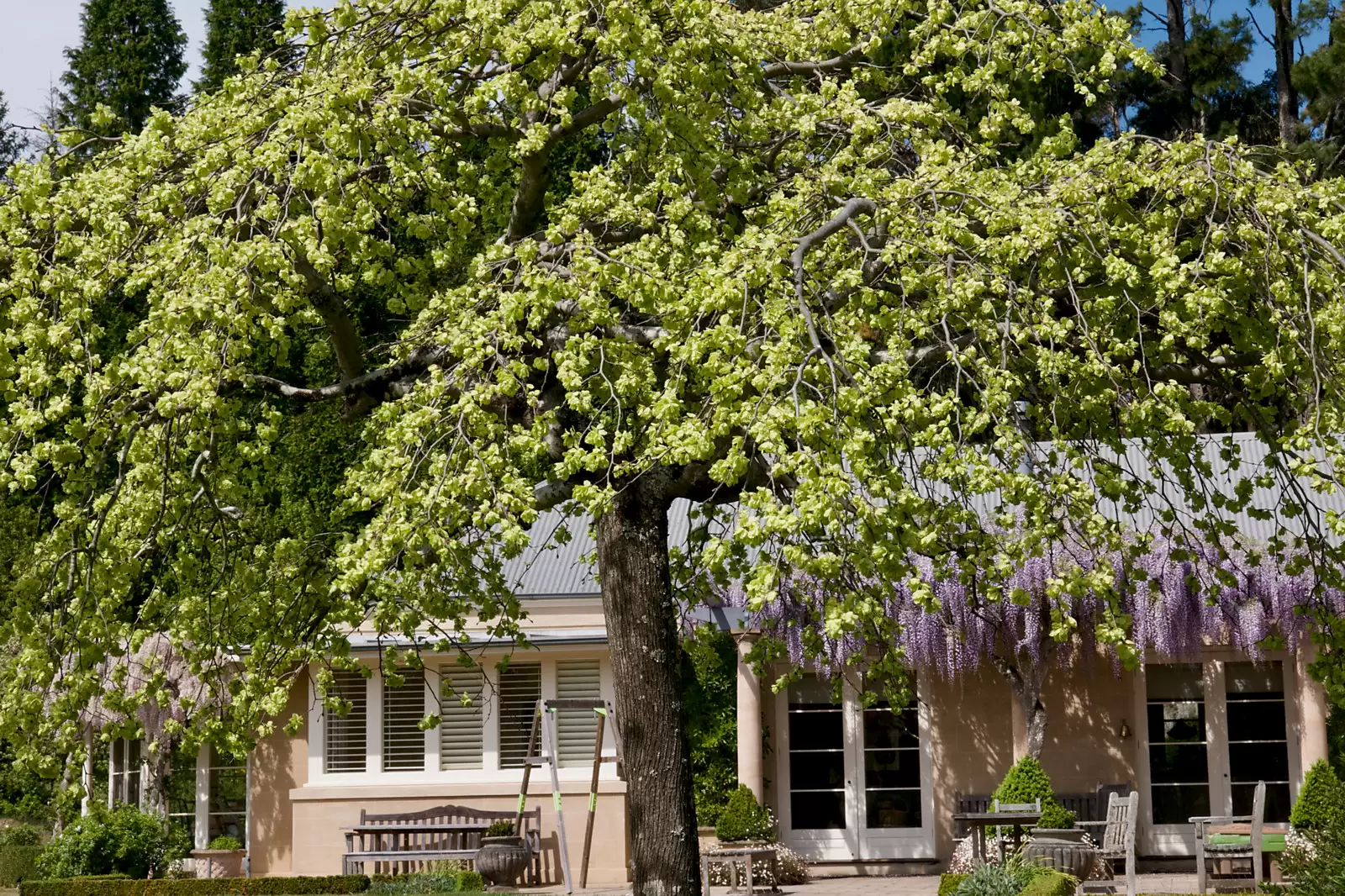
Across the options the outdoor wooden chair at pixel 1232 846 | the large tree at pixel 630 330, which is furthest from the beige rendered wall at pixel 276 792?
the outdoor wooden chair at pixel 1232 846

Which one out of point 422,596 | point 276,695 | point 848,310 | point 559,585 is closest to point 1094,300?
point 848,310

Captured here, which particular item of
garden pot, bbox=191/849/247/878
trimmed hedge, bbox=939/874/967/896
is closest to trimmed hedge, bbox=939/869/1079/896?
trimmed hedge, bbox=939/874/967/896

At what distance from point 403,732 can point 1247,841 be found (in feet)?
29.6

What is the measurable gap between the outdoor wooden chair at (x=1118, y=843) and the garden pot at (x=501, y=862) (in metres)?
5.49

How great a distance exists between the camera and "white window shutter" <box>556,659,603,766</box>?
17.4 m

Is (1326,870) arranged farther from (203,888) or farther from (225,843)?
(225,843)

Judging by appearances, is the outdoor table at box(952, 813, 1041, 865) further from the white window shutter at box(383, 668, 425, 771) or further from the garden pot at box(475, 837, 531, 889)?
the white window shutter at box(383, 668, 425, 771)

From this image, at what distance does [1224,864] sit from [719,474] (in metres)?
11.1

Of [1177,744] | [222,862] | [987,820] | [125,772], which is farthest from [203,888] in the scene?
[1177,744]

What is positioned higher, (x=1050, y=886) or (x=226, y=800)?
(x=1050, y=886)

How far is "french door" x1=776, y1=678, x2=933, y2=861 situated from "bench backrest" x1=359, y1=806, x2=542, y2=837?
2748mm

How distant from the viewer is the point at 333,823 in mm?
17312

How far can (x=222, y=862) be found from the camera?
18609 millimetres

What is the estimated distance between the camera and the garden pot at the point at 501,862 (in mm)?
15422
